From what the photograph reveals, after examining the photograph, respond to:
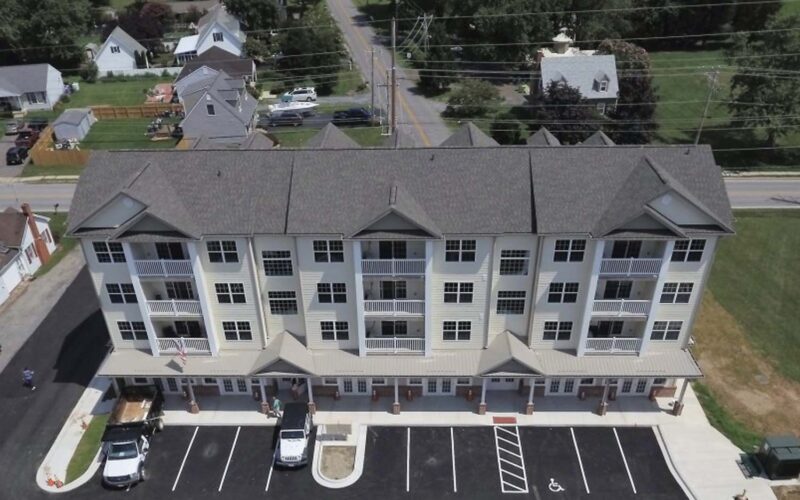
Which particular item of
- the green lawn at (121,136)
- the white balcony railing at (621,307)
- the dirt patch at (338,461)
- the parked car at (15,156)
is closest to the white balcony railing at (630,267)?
the white balcony railing at (621,307)

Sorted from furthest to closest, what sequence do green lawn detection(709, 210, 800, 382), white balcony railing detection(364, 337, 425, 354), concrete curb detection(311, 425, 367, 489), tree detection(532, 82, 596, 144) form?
tree detection(532, 82, 596, 144) < green lawn detection(709, 210, 800, 382) < white balcony railing detection(364, 337, 425, 354) < concrete curb detection(311, 425, 367, 489)

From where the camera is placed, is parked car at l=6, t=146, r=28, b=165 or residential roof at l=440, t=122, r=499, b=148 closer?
residential roof at l=440, t=122, r=499, b=148

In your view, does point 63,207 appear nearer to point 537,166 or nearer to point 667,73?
point 537,166

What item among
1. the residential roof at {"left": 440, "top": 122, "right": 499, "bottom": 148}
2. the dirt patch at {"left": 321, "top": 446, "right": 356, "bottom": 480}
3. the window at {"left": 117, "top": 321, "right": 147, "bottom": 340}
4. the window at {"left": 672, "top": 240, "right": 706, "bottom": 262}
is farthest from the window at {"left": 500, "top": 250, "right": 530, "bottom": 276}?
the window at {"left": 117, "top": 321, "right": 147, "bottom": 340}

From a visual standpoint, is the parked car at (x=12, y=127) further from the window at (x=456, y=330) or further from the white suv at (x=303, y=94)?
the window at (x=456, y=330)

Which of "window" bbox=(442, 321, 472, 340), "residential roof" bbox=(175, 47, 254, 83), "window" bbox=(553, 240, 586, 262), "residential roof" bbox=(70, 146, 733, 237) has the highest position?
"residential roof" bbox=(70, 146, 733, 237)

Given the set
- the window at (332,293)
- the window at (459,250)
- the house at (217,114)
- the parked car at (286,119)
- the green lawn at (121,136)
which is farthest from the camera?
the parked car at (286,119)

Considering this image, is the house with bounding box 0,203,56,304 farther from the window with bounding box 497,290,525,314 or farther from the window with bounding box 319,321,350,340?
the window with bounding box 497,290,525,314

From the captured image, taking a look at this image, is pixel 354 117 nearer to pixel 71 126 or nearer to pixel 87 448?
pixel 71 126
